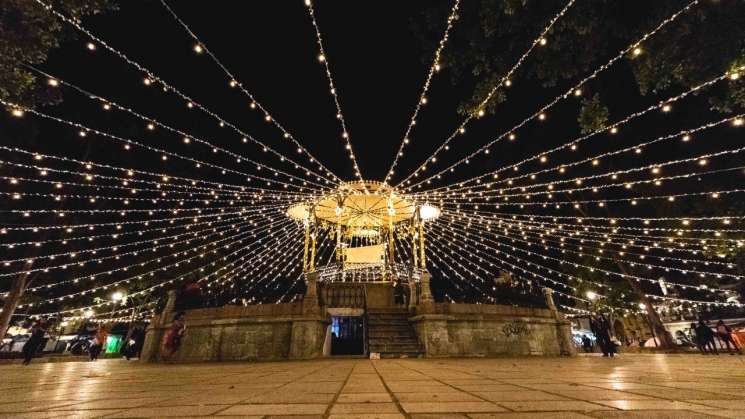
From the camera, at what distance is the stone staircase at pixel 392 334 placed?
351 inches

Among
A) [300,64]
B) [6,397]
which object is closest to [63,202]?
[300,64]

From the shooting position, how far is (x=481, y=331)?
9492mm

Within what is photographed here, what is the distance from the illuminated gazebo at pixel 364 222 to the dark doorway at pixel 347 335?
1971 mm

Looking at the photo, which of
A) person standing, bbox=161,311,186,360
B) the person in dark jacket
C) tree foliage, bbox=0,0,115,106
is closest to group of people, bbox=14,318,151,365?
person standing, bbox=161,311,186,360

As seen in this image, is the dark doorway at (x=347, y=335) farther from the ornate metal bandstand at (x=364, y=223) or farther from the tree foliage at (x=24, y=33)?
the tree foliage at (x=24, y=33)

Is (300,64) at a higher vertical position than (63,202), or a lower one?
higher

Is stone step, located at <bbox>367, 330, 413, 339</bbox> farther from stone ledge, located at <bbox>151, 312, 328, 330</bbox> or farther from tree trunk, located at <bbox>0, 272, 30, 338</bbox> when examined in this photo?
tree trunk, located at <bbox>0, 272, 30, 338</bbox>

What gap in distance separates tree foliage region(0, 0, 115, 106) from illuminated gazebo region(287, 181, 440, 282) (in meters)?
8.72

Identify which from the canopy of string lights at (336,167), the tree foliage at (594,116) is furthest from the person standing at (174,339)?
the tree foliage at (594,116)

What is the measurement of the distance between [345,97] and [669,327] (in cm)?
4476

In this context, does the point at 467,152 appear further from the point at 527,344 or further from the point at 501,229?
the point at 527,344

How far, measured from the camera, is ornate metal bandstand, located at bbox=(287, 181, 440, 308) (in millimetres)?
→ 13531

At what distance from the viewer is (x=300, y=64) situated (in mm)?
11094

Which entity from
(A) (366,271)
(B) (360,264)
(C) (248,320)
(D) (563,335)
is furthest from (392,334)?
(A) (366,271)
